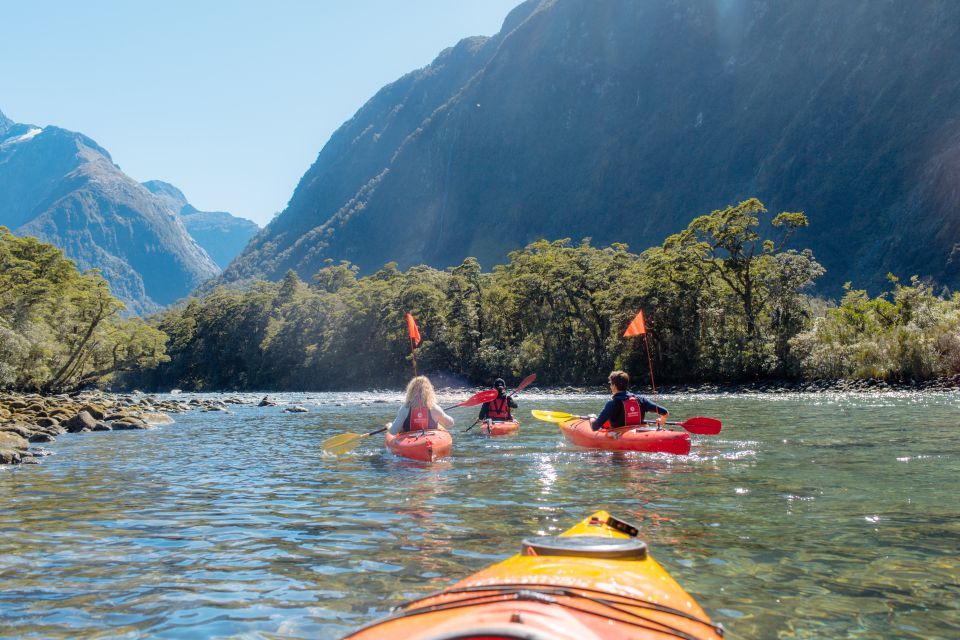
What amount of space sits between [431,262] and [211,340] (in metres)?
84.7

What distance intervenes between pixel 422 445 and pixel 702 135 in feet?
455

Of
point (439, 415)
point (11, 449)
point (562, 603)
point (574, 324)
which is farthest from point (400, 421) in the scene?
point (574, 324)

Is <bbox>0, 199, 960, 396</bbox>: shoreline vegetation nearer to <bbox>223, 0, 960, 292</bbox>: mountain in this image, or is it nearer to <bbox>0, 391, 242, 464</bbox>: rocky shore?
<bbox>0, 391, 242, 464</bbox>: rocky shore

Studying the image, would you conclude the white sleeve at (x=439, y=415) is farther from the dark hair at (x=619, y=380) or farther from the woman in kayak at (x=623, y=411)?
the dark hair at (x=619, y=380)

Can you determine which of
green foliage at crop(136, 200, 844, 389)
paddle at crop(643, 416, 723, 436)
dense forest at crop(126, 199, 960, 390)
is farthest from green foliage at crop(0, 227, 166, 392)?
paddle at crop(643, 416, 723, 436)

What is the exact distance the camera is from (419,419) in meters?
12.3

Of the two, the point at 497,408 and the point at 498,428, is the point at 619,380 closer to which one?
the point at 498,428

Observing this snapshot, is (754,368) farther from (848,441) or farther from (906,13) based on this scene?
(906,13)

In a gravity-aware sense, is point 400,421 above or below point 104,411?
above

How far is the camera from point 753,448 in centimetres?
1216

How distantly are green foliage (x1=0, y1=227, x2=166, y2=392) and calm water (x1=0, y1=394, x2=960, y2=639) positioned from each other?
26.0 m

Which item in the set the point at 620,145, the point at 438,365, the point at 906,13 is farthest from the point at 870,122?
the point at 438,365

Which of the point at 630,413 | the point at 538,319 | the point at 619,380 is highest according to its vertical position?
the point at 538,319

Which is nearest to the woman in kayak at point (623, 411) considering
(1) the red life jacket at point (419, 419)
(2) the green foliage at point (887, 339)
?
(1) the red life jacket at point (419, 419)
